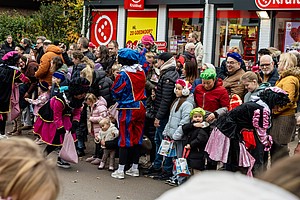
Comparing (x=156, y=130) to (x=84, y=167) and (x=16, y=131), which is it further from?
(x=16, y=131)

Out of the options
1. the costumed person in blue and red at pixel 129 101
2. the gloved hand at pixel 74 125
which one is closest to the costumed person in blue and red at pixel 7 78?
the gloved hand at pixel 74 125

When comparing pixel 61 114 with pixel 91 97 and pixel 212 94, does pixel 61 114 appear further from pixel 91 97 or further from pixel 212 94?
pixel 212 94

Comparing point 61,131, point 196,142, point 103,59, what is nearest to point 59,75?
point 61,131

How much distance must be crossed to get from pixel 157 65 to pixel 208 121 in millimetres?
1789

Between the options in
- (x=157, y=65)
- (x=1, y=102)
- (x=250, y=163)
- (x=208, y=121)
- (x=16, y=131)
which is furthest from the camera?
(x=16, y=131)

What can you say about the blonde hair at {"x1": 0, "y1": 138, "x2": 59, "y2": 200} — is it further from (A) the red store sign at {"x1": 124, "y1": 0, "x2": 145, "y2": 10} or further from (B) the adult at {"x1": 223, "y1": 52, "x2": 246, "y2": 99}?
(A) the red store sign at {"x1": 124, "y1": 0, "x2": 145, "y2": 10}

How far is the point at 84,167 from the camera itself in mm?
9688

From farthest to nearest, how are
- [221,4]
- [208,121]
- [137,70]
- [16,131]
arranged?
[221,4] → [16,131] → [137,70] → [208,121]

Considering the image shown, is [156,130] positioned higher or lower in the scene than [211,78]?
lower

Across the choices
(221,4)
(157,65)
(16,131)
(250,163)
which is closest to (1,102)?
(16,131)

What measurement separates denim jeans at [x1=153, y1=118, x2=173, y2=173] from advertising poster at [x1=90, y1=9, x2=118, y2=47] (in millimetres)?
11976

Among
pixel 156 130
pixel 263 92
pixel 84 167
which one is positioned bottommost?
pixel 84 167

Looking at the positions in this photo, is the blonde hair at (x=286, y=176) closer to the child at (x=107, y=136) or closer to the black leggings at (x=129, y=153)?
the black leggings at (x=129, y=153)

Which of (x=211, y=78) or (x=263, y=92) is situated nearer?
(x=263, y=92)
